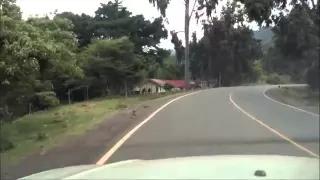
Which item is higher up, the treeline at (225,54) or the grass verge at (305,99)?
the treeline at (225,54)

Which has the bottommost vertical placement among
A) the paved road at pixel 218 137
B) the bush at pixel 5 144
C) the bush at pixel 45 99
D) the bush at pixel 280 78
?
the paved road at pixel 218 137

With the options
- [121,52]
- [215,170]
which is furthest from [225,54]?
[215,170]

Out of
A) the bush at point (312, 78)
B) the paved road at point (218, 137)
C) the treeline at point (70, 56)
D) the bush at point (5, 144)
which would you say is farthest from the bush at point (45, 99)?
the bush at point (312, 78)

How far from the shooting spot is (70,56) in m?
17.1

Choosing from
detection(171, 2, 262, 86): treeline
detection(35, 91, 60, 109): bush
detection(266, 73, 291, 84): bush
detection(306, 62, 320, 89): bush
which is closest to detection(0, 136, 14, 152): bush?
detection(306, 62, 320, 89): bush

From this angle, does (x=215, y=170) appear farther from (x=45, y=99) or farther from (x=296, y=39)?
(x=296, y=39)

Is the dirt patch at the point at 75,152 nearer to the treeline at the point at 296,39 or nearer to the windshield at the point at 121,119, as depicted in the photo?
the windshield at the point at 121,119

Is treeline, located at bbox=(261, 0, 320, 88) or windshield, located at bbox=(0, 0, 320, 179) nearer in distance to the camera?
windshield, located at bbox=(0, 0, 320, 179)

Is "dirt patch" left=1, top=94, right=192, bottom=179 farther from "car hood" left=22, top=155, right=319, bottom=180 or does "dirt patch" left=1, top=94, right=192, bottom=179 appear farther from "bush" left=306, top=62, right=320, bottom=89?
"bush" left=306, top=62, right=320, bottom=89

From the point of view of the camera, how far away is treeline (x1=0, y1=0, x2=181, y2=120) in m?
13.3

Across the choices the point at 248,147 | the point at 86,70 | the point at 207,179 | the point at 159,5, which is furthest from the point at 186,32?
the point at 207,179

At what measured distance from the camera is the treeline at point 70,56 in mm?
13328

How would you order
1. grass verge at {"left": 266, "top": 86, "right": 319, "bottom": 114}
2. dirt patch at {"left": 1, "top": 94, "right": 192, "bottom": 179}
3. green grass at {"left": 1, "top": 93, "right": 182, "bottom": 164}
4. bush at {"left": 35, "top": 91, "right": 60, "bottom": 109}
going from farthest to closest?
bush at {"left": 35, "top": 91, "right": 60, "bottom": 109}, grass verge at {"left": 266, "top": 86, "right": 319, "bottom": 114}, green grass at {"left": 1, "top": 93, "right": 182, "bottom": 164}, dirt patch at {"left": 1, "top": 94, "right": 192, "bottom": 179}

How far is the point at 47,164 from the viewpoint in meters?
9.18
